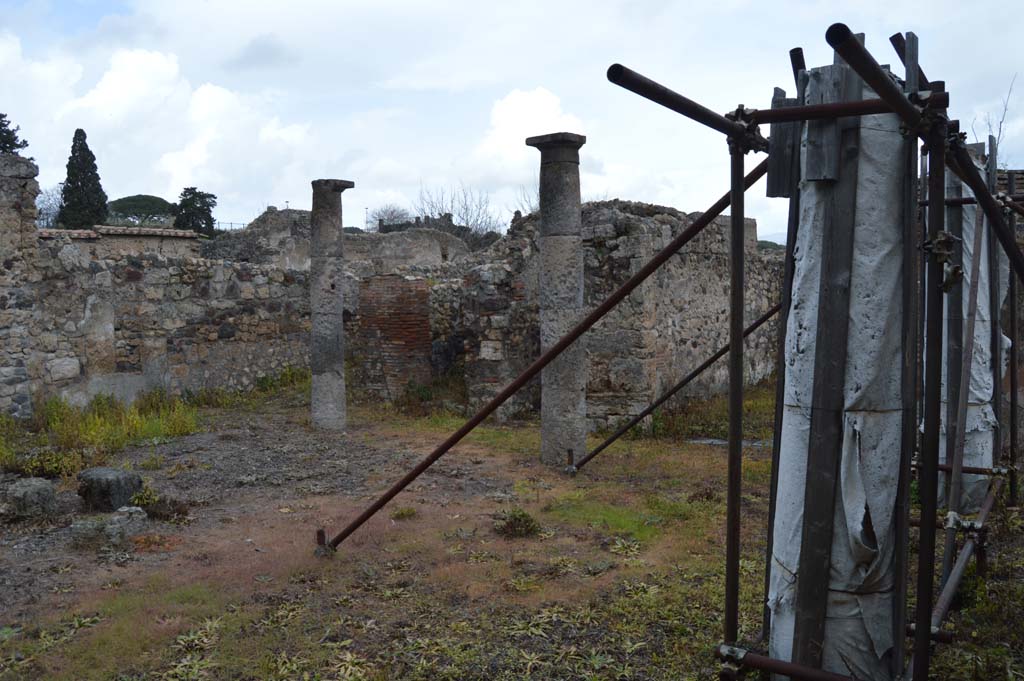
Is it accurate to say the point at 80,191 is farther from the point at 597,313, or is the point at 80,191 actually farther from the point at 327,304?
the point at 597,313

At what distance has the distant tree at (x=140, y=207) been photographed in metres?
39.4

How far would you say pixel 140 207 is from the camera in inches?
1635

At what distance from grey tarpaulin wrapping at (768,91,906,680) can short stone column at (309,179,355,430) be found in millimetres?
8772

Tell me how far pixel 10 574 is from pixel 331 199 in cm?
670

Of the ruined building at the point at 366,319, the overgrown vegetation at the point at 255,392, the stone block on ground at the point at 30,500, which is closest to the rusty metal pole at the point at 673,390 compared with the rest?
the ruined building at the point at 366,319

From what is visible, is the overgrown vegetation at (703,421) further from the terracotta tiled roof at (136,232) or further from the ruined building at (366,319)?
the terracotta tiled roof at (136,232)

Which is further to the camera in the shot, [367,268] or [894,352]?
[367,268]

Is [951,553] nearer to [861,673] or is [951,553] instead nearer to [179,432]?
[861,673]

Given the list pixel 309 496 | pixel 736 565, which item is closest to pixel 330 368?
pixel 309 496

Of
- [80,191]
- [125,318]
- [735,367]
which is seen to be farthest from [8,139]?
[735,367]

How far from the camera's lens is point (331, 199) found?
11.0 meters

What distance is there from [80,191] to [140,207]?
11651 millimetres

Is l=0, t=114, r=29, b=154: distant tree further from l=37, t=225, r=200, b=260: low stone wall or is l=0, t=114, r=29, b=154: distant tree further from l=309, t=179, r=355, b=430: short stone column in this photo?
l=309, t=179, r=355, b=430: short stone column

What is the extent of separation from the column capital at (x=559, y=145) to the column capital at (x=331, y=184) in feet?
10.7
